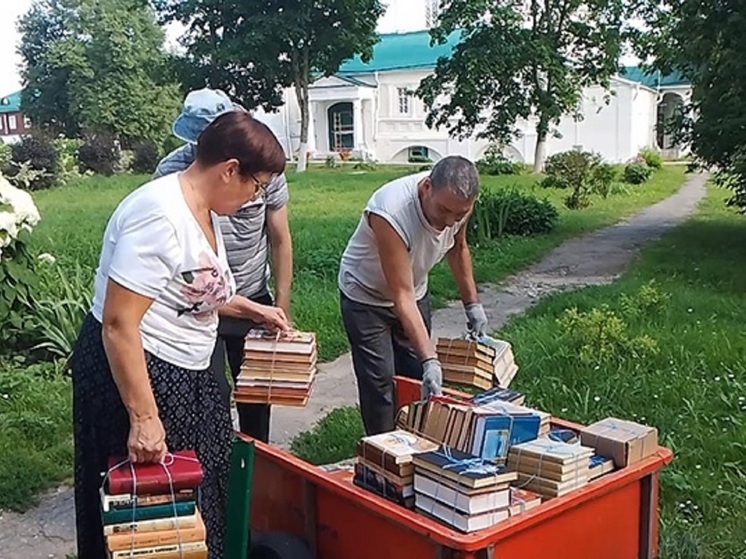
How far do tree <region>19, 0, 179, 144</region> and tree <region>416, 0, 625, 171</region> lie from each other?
1665 centimetres

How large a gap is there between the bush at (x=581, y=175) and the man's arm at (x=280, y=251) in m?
14.1

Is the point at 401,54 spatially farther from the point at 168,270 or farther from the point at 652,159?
the point at 168,270

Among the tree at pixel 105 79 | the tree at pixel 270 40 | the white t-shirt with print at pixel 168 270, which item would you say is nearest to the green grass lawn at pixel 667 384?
the white t-shirt with print at pixel 168 270

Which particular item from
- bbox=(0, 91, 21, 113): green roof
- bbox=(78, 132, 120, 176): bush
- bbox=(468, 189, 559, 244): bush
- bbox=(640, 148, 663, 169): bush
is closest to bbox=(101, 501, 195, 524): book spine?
bbox=(468, 189, 559, 244): bush

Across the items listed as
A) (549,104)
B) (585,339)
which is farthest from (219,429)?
(549,104)

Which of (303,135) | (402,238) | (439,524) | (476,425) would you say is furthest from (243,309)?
(303,135)

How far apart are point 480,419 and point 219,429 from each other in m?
0.82

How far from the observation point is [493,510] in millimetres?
2371

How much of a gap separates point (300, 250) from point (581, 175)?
361 inches

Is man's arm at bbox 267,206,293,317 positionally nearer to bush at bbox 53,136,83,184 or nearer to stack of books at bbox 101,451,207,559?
stack of books at bbox 101,451,207,559

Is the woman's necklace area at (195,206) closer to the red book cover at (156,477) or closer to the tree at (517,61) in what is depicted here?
the red book cover at (156,477)

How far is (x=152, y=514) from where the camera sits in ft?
7.57

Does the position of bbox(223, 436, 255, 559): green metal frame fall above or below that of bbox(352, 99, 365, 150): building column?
below

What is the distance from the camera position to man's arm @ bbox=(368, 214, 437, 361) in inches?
134
